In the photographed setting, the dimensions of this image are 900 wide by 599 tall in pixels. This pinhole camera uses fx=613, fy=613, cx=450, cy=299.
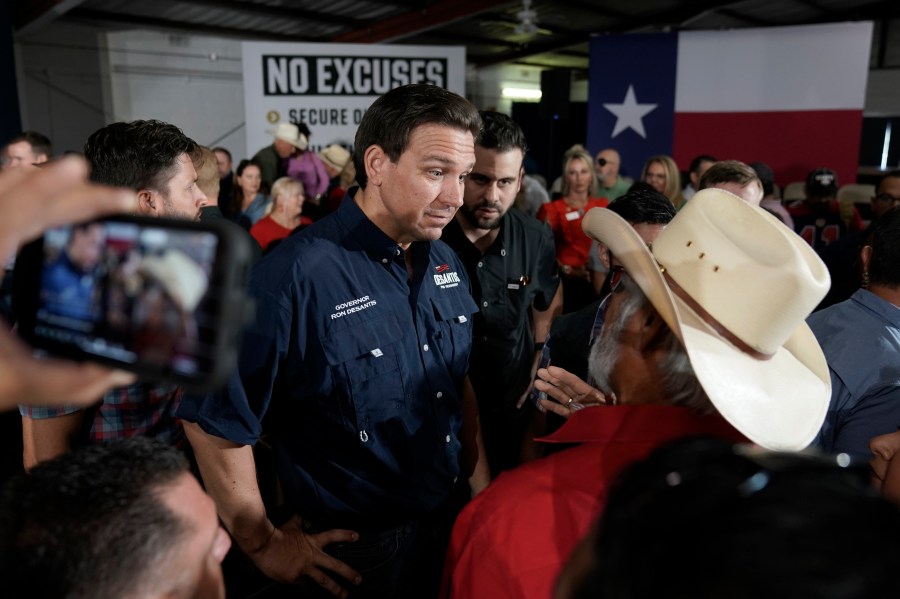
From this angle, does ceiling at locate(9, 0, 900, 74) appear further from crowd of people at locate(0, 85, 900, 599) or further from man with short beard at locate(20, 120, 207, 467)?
crowd of people at locate(0, 85, 900, 599)

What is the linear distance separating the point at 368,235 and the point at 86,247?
97cm

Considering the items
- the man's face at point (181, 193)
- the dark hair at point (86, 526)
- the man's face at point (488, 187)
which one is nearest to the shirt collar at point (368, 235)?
the man's face at point (181, 193)

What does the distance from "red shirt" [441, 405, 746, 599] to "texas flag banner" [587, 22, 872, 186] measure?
20.2ft

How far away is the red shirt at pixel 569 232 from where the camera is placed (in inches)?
165

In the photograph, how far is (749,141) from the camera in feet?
21.6

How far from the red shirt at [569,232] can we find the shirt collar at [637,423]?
3117 mm

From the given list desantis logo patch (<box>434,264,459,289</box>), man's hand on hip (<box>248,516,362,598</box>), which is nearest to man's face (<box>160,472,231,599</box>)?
man's hand on hip (<box>248,516,362,598</box>)

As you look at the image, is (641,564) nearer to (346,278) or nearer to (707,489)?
(707,489)

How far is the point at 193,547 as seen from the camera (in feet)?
2.84

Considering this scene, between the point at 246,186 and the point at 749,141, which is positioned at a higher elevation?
the point at 749,141

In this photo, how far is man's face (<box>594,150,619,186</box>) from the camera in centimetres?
562

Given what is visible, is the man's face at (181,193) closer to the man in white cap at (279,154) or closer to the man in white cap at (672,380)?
the man in white cap at (672,380)

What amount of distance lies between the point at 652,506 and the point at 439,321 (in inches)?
49.0

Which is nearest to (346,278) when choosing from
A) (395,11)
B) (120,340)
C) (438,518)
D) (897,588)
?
(438,518)
